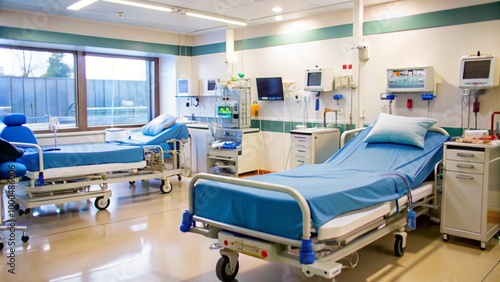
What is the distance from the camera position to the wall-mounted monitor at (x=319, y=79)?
6.38m

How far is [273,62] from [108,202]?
153 inches

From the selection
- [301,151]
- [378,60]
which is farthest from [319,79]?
[301,151]

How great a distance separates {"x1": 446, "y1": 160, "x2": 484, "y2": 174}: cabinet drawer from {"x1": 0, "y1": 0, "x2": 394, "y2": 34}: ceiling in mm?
2777

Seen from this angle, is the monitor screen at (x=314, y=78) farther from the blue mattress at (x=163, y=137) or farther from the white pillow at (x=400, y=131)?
the blue mattress at (x=163, y=137)

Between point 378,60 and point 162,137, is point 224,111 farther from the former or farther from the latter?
point 378,60

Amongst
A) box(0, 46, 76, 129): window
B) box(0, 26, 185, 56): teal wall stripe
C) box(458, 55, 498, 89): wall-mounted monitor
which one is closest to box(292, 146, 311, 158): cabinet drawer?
box(458, 55, 498, 89): wall-mounted monitor

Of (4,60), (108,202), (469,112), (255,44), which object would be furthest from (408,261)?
(4,60)

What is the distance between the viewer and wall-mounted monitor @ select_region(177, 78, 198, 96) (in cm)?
875

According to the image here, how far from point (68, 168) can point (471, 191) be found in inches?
189

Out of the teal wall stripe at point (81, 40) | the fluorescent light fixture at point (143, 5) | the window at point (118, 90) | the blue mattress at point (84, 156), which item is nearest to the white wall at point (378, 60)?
the teal wall stripe at point (81, 40)

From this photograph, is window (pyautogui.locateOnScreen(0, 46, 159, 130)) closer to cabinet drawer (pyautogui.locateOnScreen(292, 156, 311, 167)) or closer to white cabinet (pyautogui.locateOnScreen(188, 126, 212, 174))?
white cabinet (pyautogui.locateOnScreen(188, 126, 212, 174))

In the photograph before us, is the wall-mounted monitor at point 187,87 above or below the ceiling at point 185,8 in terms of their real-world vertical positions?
below

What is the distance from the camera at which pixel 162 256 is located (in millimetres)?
3984

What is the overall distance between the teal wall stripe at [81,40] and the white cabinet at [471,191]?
6.27 meters
